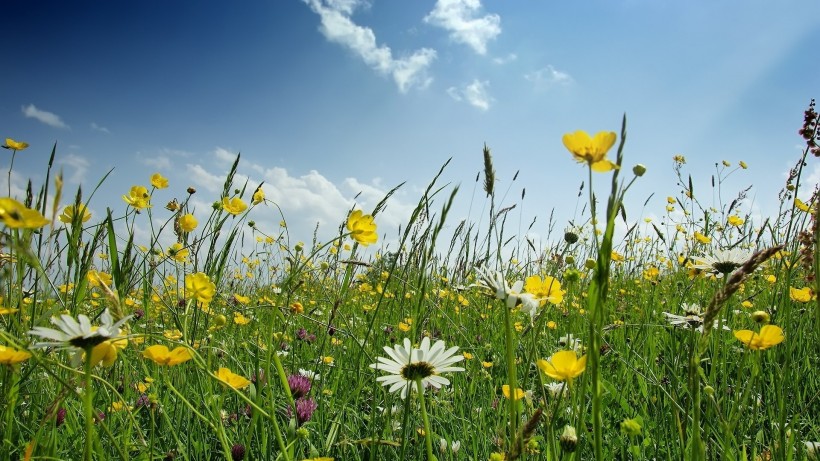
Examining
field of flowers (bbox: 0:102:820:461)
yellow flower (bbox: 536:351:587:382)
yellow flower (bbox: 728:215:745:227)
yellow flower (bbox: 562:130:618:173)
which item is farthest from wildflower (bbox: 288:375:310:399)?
yellow flower (bbox: 728:215:745:227)

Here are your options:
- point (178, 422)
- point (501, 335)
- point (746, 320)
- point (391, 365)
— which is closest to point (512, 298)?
point (391, 365)

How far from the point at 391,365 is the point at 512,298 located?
12.1 inches

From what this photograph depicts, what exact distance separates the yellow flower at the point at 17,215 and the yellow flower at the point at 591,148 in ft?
2.19

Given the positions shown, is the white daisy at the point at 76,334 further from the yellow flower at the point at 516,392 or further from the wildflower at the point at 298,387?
the wildflower at the point at 298,387

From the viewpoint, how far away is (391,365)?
0.98 m

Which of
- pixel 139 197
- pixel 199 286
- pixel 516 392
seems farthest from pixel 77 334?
pixel 139 197

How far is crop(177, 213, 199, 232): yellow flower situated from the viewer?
1.67m

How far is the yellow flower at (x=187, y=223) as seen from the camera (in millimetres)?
1669

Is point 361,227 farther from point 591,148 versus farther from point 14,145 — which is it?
point 14,145

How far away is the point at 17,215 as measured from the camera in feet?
2.13

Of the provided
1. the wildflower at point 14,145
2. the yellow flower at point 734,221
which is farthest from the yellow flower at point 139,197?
the yellow flower at point 734,221

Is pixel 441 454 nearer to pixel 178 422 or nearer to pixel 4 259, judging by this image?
pixel 178 422

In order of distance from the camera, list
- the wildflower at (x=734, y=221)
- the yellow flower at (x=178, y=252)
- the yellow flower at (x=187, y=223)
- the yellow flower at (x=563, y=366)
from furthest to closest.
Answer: the wildflower at (x=734, y=221) → the yellow flower at (x=178, y=252) → the yellow flower at (x=187, y=223) → the yellow flower at (x=563, y=366)

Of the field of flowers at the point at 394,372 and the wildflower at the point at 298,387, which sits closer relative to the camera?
the field of flowers at the point at 394,372
